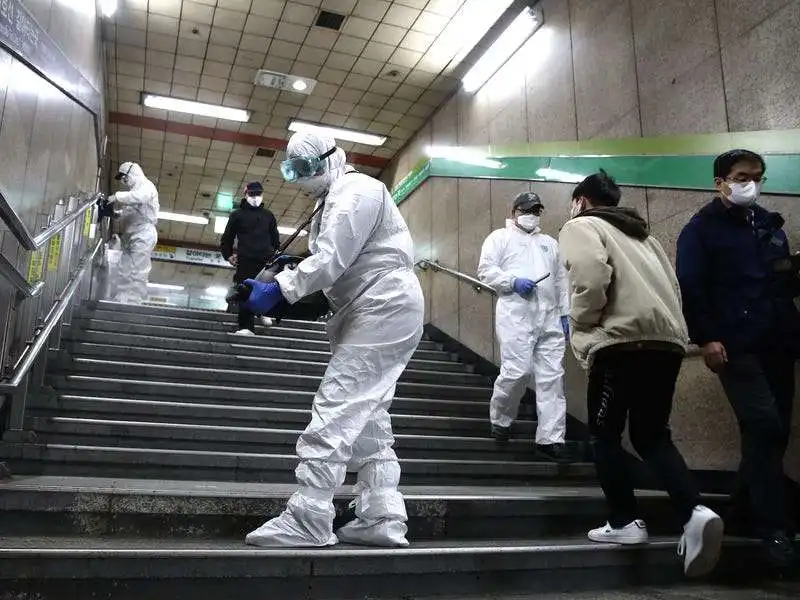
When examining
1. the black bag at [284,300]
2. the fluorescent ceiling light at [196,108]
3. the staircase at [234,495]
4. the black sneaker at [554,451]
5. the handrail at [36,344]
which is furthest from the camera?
the fluorescent ceiling light at [196,108]

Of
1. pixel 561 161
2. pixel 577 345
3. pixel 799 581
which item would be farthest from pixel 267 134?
pixel 799 581

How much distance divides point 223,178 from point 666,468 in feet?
34.3

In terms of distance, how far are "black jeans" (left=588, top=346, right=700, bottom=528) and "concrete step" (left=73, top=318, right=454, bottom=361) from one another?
3402 mm

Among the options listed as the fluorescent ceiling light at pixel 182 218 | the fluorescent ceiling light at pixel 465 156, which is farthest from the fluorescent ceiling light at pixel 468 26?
the fluorescent ceiling light at pixel 182 218

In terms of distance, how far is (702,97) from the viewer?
3842mm

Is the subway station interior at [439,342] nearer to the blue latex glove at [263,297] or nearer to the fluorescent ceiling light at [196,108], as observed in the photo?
the blue latex glove at [263,297]

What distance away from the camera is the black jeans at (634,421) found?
2143mm

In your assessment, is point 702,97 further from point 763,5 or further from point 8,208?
point 8,208

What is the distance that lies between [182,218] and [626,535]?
1353 centimetres

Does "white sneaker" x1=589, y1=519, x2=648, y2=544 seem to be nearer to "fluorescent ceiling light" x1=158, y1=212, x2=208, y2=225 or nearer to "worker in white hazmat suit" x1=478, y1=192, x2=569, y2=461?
"worker in white hazmat suit" x1=478, y1=192, x2=569, y2=461

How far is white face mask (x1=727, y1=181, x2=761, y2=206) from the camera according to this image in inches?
→ 101

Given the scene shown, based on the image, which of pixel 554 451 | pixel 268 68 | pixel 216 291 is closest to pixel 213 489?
pixel 554 451

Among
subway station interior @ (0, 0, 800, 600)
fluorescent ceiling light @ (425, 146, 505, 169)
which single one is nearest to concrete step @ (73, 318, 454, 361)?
subway station interior @ (0, 0, 800, 600)

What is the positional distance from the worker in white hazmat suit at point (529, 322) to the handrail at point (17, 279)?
2.64m
